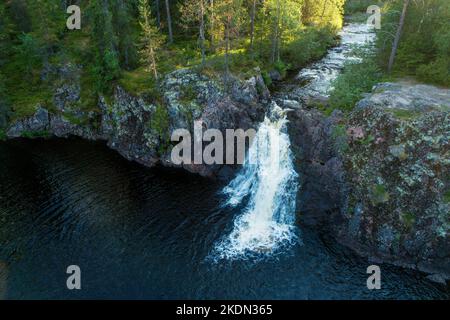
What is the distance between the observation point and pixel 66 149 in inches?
1941

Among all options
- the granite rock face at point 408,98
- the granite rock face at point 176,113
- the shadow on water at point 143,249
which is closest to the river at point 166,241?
the shadow on water at point 143,249

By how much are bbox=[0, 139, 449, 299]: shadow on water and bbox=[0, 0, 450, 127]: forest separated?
46.8 ft

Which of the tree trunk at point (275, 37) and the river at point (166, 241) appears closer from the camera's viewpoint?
the river at point (166, 241)

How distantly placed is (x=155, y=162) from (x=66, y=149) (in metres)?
14.6

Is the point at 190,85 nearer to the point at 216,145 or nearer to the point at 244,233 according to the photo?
the point at 216,145

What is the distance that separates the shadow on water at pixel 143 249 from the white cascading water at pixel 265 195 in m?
1.33

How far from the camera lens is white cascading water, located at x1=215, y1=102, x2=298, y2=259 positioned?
31.7m

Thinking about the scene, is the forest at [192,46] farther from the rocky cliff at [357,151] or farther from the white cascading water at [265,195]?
the white cascading water at [265,195]

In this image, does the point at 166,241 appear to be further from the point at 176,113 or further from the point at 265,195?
the point at 176,113

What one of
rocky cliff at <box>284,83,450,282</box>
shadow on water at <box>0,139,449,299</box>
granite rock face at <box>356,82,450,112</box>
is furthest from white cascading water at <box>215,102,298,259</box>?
granite rock face at <box>356,82,450,112</box>

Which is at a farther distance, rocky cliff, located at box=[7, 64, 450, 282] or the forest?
the forest

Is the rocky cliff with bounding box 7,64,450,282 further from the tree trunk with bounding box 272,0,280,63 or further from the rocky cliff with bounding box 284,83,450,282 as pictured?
the tree trunk with bounding box 272,0,280,63

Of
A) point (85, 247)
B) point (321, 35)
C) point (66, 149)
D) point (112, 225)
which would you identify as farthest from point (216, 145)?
point (321, 35)

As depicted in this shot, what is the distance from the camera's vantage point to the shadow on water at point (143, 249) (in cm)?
2744
